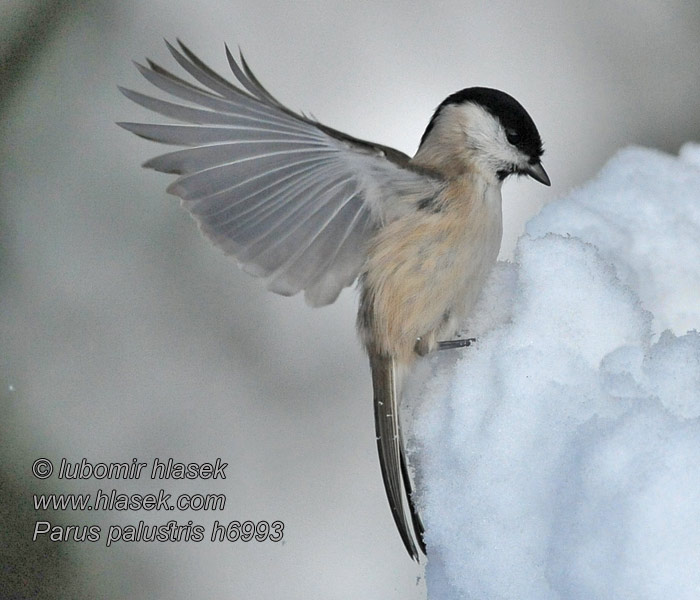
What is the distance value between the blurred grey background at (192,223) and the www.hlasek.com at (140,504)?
3 cm

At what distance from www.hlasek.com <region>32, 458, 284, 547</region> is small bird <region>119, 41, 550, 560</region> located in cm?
45

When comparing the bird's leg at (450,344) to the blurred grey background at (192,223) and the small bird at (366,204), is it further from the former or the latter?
the blurred grey background at (192,223)

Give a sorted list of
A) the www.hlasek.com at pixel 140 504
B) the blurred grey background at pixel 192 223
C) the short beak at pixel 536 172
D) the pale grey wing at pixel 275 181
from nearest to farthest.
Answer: the pale grey wing at pixel 275 181 → the short beak at pixel 536 172 → the www.hlasek.com at pixel 140 504 → the blurred grey background at pixel 192 223

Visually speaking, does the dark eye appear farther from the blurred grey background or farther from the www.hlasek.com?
the www.hlasek.com

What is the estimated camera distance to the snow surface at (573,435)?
36cm

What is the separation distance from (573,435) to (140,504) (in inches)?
36.4

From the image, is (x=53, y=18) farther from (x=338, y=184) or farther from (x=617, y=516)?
(x=617, y=516)

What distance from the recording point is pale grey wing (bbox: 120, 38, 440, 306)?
0.65 metres

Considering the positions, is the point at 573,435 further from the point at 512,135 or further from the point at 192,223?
the point at 192,223

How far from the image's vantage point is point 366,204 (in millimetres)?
753

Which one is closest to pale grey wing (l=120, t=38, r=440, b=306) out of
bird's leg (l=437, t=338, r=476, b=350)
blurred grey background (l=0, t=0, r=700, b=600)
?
Result: bird's leg (l=437, t=338, r=476, b=350)

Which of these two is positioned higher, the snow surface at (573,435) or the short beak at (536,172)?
the short beak at (536,172)

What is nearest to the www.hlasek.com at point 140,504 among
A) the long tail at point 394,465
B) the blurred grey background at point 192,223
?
the blurred grey background at point 192,223

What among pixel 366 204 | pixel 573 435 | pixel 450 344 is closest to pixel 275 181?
pixel 366 204
